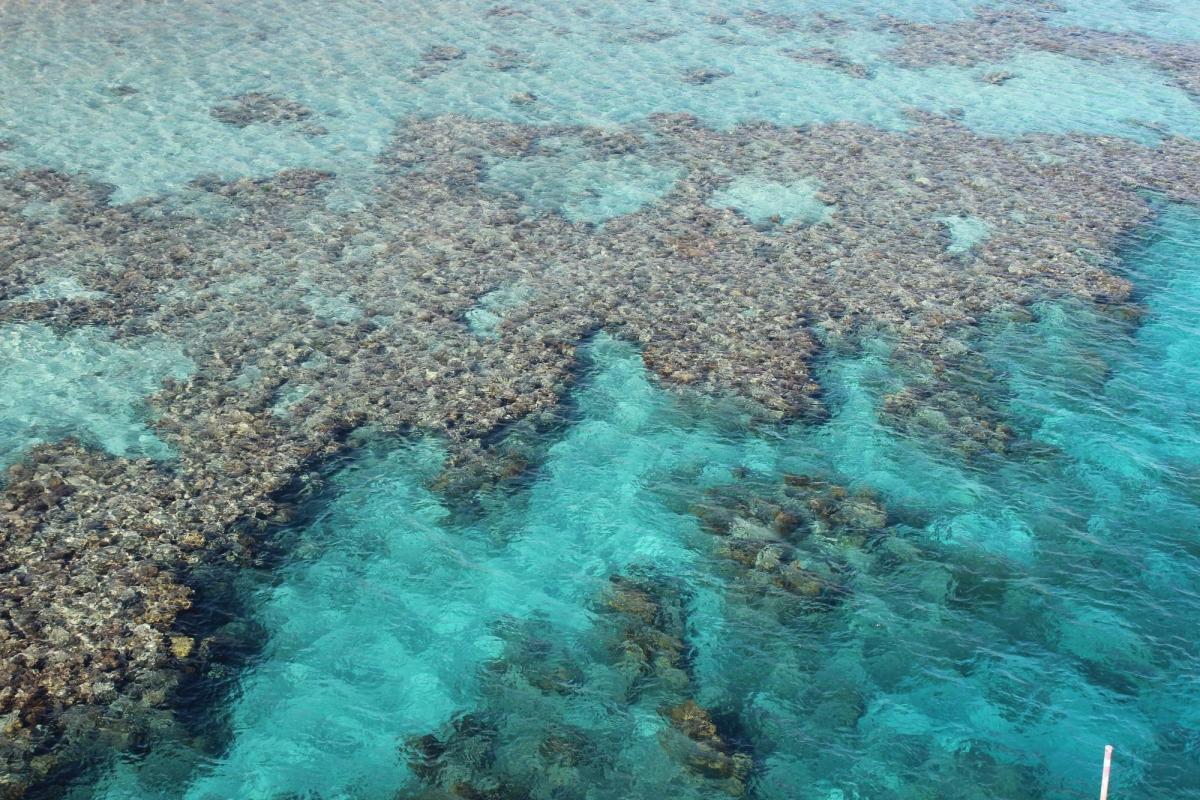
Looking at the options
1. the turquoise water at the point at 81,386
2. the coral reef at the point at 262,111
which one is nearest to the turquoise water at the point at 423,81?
the coral reef at the point at 262,111

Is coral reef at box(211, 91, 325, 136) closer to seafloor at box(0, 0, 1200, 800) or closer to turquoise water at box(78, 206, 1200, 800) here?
seafloor at box(0, 0, 1200, 800)

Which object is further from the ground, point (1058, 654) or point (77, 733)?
point (77, 733)

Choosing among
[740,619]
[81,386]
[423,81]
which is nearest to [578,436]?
[740,619]

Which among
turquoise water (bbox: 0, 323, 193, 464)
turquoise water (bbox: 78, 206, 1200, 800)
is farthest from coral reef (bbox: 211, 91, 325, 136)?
turquoise water (bbox: 78, 206, 1200, 800)

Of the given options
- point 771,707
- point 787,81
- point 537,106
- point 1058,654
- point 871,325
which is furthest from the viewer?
point 787,81

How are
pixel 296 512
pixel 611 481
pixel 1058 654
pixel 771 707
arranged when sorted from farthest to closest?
pixel 611 481
pixel 296 512
pixel 1058 654
pixel 771 707

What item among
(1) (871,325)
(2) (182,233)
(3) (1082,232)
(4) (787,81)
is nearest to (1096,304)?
(3) (1082,232)

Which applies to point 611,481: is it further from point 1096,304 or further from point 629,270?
point 1096,304
